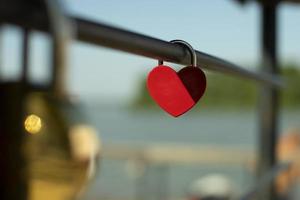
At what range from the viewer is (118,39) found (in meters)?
0.45

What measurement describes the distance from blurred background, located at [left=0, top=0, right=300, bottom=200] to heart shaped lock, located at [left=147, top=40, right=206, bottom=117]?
0.14 feet

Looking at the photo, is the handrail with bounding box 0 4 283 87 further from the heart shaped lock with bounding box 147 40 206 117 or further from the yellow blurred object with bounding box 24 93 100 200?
the yellow blurred object with bounding box 24 93 100 200

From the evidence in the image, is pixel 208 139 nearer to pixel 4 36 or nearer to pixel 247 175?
pixel 247 175

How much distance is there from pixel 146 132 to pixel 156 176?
1.72m

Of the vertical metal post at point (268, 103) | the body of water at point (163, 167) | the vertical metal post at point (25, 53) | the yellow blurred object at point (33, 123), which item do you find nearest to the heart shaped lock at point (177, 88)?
the vertical metal post at point (25, 53)

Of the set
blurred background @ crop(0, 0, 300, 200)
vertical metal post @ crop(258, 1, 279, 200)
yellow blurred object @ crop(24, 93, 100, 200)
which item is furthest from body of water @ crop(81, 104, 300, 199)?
yellow blurred object @ crop(24, 93, 100, 200)

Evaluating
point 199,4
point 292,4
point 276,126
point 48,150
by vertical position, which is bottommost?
point 48,150

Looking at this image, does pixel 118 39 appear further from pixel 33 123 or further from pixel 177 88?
pixel 33 123

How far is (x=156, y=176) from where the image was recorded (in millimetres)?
3758

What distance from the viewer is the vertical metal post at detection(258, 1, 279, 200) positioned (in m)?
1.71

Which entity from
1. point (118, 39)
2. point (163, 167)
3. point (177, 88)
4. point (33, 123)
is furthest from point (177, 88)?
point (163, 167)

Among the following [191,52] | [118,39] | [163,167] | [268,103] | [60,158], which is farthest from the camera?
[163,167]

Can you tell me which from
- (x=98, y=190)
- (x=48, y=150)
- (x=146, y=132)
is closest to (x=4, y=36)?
(x=48, y=150)

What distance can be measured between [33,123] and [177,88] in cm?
25
